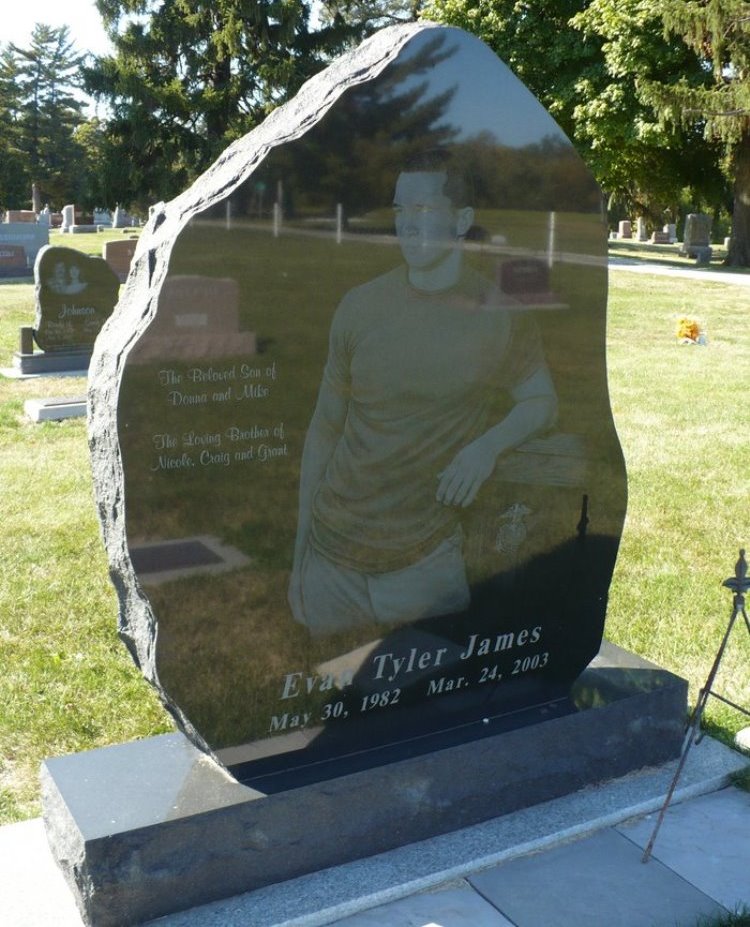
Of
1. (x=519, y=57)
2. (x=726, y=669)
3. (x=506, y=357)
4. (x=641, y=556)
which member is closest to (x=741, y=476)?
(x=641, y=556)

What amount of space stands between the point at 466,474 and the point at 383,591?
19.9 inches

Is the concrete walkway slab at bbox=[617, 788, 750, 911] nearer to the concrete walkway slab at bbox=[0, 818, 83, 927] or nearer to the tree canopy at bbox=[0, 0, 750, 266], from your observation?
the concrete walkway slab at bbox=[0, 818, 83, 927]

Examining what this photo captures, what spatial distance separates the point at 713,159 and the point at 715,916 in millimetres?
33282

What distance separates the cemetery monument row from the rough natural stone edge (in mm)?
13

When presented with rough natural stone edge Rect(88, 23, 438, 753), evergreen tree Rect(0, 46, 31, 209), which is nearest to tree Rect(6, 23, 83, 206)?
evergreen tree Rect(0, 46, 31, 209)

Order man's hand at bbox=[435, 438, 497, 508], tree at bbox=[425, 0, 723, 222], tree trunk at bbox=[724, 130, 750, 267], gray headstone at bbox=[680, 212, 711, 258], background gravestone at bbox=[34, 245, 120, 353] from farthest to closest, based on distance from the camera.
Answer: gray headstone at bbox=[680, 212, 711, 258], tree trunk at bbox=[724, 130, 750, 267], tree at bbox=[425, 0, 723, 222], background gravestone at bbox=[34, 245, 120, 353], man's hand at bbox=[435, 438, 497, 508]

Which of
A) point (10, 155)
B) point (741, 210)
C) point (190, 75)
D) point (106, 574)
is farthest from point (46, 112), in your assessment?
point (106, 574)

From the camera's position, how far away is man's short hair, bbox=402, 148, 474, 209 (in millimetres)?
3395

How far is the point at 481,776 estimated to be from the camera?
3691 mm

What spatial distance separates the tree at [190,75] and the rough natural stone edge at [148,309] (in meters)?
29.0

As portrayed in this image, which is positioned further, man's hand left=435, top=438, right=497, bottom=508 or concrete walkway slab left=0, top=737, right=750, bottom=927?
man's hand left=435, top=438, right=497, bottom=508

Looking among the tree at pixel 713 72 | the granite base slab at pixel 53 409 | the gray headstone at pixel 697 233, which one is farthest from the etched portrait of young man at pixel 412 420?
the gray headstone at pixel 697 233

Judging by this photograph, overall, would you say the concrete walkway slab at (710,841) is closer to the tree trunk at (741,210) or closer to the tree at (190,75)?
the tree trunk at (741,210)

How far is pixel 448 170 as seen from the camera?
3.46m
